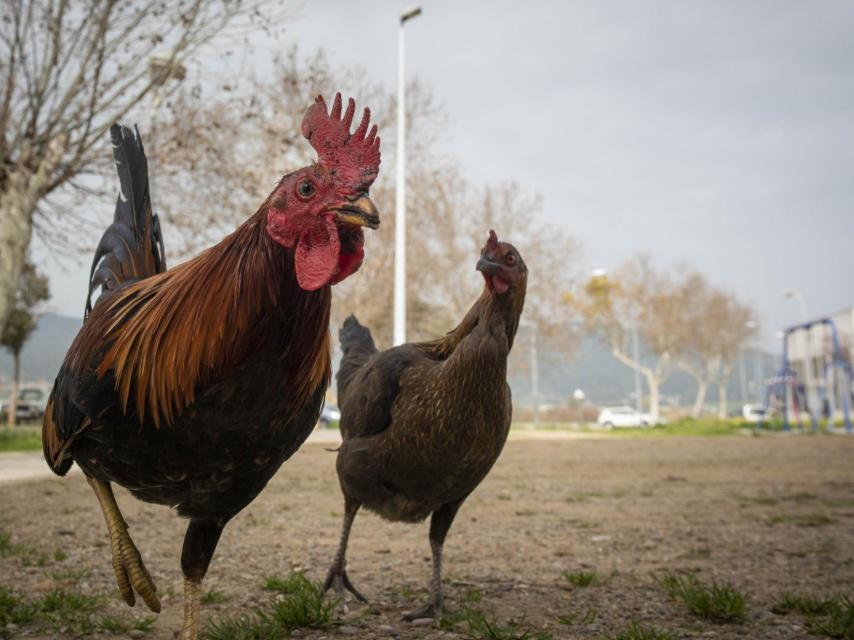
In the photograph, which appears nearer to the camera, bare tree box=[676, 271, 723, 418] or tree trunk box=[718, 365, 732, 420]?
bare tree box=[676, 271, 723, 418]

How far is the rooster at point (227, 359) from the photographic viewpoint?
2.41 metres

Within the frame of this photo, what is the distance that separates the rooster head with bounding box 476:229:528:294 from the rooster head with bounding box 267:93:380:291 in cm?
148

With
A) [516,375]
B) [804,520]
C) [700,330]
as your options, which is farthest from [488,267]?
[700,330]

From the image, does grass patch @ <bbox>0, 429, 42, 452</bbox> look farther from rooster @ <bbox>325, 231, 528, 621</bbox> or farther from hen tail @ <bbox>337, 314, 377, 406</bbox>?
rooster @ <bbox>325, 231, 528, 621</bbox>

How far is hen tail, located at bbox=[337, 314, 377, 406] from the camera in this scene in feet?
17.6

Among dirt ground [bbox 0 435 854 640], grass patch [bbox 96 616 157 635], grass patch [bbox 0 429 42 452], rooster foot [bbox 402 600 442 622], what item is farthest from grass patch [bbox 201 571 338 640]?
grass patch [bbox 0 429 42 452]

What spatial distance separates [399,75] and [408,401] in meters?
13.3

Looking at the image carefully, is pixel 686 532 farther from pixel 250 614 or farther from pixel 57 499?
pixel 57 499

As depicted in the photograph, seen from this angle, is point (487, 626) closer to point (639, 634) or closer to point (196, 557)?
point (639, 634)

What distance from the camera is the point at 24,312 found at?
91.9ft

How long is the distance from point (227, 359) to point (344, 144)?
0.91m

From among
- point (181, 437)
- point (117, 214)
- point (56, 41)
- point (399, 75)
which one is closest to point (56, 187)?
point (56, 41)

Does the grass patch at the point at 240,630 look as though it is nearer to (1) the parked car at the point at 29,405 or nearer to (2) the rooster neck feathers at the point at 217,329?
(2) the rooster neck feathers at the point at 217,329

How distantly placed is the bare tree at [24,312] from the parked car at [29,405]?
4.35ft
